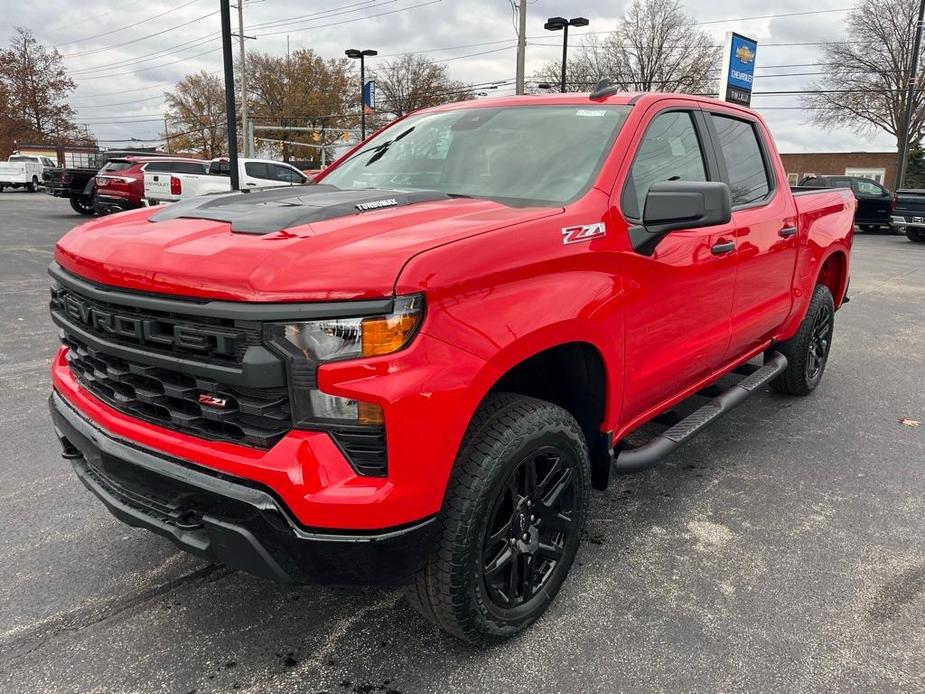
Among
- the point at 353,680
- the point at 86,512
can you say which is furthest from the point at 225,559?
the point at 86,512

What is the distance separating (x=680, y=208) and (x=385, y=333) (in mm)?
1323

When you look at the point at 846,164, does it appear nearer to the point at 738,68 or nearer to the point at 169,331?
the point at 738,68

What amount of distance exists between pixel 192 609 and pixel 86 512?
1.07 m

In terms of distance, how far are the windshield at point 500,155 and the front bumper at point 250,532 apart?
138 centimetres

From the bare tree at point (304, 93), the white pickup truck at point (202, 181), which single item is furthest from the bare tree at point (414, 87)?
the white pickup truck at point (202, 181)

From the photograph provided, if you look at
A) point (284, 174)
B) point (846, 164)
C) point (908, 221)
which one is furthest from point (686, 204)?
point (846, 164)

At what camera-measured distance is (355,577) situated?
6.44ft

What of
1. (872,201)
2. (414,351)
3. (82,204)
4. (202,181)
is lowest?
(82,204)

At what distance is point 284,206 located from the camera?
2428 mm

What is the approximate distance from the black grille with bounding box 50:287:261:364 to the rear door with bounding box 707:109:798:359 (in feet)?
8.25

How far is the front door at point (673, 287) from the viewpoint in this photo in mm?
2732

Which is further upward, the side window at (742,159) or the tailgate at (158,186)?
the side window at (742,159)

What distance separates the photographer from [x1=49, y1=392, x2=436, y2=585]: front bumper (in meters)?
1.86

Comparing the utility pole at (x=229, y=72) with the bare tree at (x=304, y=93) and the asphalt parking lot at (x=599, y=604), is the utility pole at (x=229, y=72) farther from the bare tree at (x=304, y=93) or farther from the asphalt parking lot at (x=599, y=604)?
the bare tree at (x=304, y=93)
